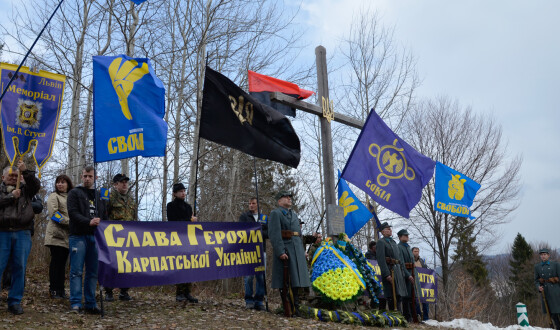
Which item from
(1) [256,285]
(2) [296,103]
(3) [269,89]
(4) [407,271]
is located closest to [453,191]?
(4) [407,271]

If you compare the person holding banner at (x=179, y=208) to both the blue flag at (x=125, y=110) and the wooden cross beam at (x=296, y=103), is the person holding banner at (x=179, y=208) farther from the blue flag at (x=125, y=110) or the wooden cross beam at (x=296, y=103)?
the wooden cross beam at (x=296, y=103)

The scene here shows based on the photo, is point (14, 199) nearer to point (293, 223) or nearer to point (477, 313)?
point (293, 223)

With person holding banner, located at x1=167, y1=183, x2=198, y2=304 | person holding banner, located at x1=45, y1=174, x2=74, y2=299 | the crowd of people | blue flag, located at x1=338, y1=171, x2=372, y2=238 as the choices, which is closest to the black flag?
the crowd of people

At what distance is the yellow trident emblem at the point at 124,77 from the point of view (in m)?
7.76

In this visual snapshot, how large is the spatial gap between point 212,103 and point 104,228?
107 inches

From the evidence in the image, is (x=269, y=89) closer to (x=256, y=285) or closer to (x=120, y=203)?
(x=120, y=203)

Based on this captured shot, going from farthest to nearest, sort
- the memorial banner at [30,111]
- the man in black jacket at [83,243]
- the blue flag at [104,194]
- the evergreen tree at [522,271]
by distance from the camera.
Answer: the evergreen tree at [522,271]
the blue flag at [104,194]
the man in black jacket at [83,243]
the memorial banner at [30,111]

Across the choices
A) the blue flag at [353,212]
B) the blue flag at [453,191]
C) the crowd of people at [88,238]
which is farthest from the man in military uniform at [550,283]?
the blue flag at [353,212]

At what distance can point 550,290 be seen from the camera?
1360cm

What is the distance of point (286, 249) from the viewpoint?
27.2ft

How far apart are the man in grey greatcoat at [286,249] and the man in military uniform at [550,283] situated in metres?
8.73

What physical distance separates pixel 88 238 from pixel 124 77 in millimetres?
2541

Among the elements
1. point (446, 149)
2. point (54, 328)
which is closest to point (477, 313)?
point (446, 149)

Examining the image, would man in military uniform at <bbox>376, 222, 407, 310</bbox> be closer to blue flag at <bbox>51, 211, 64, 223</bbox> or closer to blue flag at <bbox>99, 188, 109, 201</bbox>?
blue flag at <bbox>99, 188, 109, 201</bbox>
